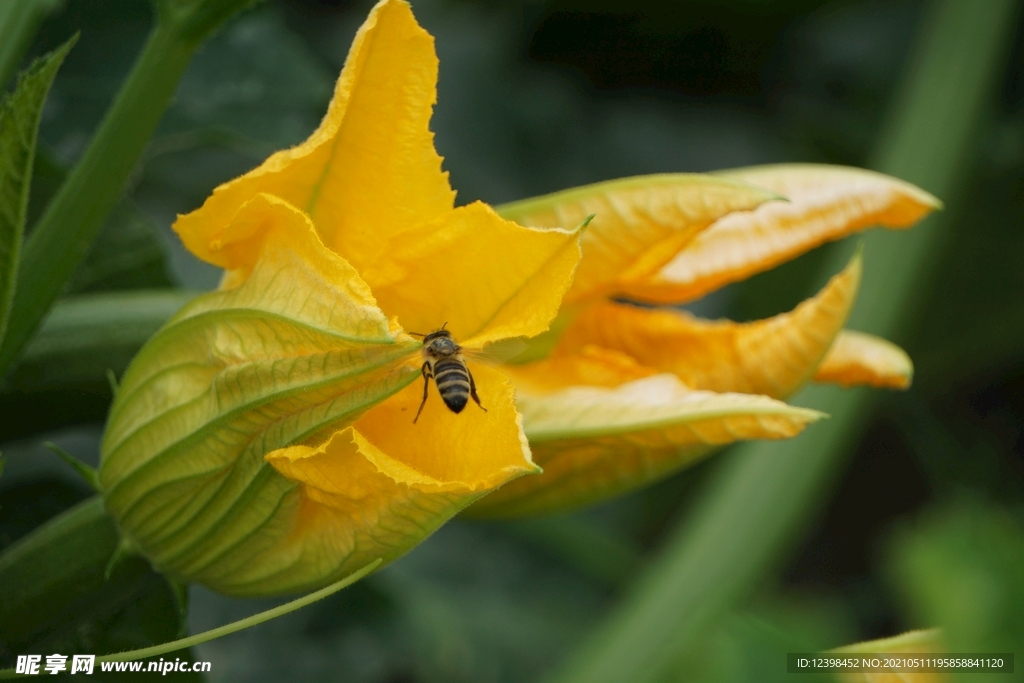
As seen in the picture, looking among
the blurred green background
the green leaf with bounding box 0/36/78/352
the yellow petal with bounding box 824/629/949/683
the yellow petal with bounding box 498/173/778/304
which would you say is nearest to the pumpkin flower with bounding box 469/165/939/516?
the yellow petal with bounding box 498/173/778/304

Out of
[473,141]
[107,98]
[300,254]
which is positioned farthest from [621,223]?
[473,141]

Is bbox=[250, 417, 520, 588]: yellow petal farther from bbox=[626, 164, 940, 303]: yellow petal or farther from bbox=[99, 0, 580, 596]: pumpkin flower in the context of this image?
bbox=[626, 164, 940, 303]: yellow petal

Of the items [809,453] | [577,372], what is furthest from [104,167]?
[809,453]

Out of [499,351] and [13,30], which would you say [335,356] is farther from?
[13,30]

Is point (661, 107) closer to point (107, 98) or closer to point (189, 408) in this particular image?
point (107, 98)

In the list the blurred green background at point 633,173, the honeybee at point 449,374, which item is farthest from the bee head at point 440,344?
the blurred green background at point 633,173
